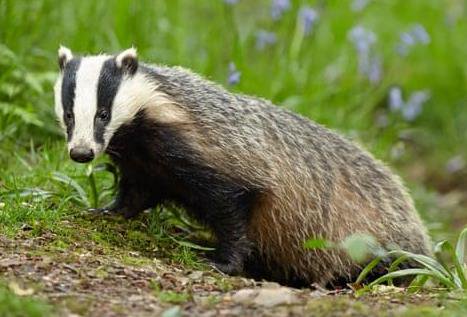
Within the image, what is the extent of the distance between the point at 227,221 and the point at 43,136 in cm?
190

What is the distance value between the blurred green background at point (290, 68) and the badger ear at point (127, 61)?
0.82 meters

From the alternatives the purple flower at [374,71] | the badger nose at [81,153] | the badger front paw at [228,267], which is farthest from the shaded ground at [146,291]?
the purple flower at [374,71]

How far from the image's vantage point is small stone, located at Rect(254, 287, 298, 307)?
3617 millimetres

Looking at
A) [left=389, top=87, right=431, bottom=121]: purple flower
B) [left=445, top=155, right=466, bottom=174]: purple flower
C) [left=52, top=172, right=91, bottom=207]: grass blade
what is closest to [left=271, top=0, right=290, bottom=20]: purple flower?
[left=389, top=87, right=431, bottom=121]: purple flower

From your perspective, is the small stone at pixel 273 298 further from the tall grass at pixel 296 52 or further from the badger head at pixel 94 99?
the tall grass at pixel 296 52

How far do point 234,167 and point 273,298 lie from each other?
4.16ft

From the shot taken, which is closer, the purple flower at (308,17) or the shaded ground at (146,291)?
the shaded ground at (146,291)

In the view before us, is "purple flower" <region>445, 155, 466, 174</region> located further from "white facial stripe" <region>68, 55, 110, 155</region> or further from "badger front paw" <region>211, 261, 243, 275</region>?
"white facial stripe" <region>68, 55, 110, 155</region>

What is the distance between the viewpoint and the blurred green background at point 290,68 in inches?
241

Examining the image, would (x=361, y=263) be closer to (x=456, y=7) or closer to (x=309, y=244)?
(x=309, y=244)

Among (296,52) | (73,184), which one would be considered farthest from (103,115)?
(296,52)

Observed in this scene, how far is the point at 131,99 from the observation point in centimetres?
466

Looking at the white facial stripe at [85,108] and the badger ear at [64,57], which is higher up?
the badger ear at [64,57]

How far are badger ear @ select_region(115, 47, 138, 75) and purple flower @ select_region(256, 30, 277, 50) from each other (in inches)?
111
